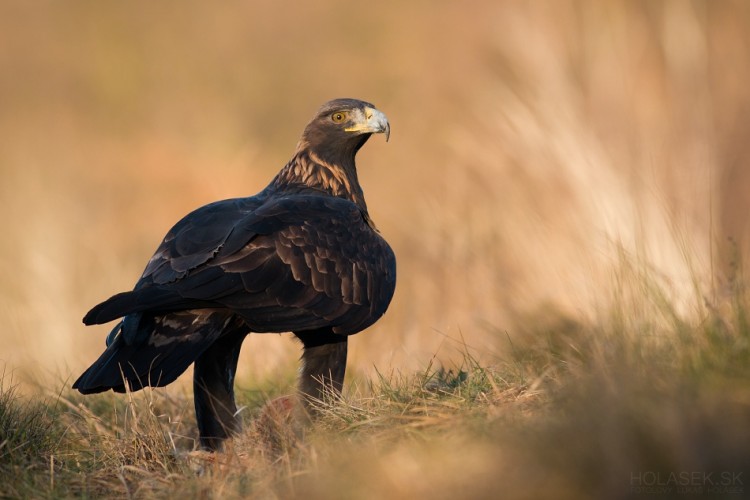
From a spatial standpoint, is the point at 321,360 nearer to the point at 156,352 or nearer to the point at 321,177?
the point at 156,352

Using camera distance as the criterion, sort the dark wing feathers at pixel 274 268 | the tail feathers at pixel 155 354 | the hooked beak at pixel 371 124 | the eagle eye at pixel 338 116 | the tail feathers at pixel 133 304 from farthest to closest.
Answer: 1. the eagle eye at pixel 338 116
2. the hooked beak at pixel 371 124
3. the dark wing feathers at pixel 274 268
4. the tail feathers at pixel 155 354
5. the tail feathers at pixel 133 304

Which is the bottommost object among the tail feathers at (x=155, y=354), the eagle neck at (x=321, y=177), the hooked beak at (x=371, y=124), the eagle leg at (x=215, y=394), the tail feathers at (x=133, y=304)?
the eagle leg at (x=215, y=394)

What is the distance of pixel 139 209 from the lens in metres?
13.8

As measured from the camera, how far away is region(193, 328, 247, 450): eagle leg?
18.6 feet

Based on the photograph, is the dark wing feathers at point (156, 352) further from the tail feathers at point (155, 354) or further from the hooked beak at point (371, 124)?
the hooked beak at point (371, 124)

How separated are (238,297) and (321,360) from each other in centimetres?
69

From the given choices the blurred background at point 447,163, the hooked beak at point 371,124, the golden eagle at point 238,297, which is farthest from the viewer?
the blurred background at point 447,163

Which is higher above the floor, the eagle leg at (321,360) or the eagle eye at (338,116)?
the eagle eye at (338,116)

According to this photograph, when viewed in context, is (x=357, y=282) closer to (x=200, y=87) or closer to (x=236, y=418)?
(x=236, y=418)

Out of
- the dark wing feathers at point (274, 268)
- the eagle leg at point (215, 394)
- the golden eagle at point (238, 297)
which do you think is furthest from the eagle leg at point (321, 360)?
the eagle leg at point (215, 394)

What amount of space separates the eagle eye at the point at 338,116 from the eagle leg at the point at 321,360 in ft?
4.80

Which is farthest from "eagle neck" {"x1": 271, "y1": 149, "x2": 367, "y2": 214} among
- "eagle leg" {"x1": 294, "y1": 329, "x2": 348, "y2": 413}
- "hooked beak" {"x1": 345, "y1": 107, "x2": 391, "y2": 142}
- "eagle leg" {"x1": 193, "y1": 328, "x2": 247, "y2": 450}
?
"eagle leg" {"x1": 193, "y1": 328, "x2": 247, "y2": 450}

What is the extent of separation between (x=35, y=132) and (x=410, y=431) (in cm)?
1371

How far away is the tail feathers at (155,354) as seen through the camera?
495 cm
